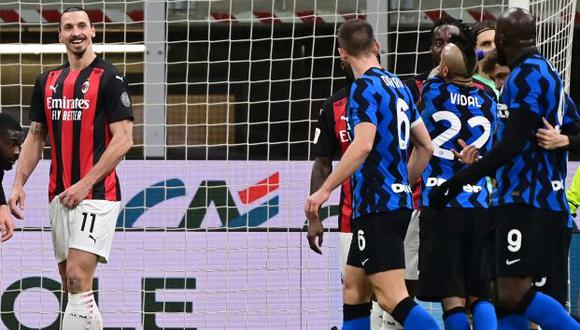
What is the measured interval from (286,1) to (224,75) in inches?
30.8

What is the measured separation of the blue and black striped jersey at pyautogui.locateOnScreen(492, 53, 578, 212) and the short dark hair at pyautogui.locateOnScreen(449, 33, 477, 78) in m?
1.09

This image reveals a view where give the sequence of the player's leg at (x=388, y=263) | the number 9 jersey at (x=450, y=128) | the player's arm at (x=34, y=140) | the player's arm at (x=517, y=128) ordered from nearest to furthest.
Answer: the player's arm at (x=517, y=128) < the player's leg at (x=388, y=263) < the number 9 jersey at (x=450, y=128) < the player's arm at (x=34, y=140)

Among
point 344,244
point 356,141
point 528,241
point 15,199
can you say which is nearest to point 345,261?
point 344,244

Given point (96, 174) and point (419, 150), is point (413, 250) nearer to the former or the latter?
point (419, 150)

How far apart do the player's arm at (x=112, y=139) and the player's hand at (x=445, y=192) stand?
1925mm

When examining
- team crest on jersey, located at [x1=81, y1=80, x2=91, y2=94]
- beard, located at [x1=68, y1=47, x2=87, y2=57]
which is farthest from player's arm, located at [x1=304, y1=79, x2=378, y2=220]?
beard, located at [x1=68, y1=47, x2=87, y2=57]

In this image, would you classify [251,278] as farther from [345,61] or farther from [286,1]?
[345,61]

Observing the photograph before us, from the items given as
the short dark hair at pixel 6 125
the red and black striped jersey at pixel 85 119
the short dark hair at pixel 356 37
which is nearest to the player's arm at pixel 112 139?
the red and black striped jersey at pixel 85 119

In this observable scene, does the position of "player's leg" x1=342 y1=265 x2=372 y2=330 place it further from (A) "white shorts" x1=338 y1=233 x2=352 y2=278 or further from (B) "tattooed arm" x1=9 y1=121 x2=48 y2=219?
(B) "tattooed arm" x1=9 y1=121 x2=48 y2=219

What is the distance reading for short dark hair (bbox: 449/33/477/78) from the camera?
7572 mm

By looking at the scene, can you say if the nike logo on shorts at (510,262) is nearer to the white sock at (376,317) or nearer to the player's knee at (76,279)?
the white sock at (376,317)

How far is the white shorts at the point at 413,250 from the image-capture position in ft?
26.8

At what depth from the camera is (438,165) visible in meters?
7.64

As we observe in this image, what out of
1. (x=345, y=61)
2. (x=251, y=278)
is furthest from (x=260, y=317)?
(x=345, y=61)
